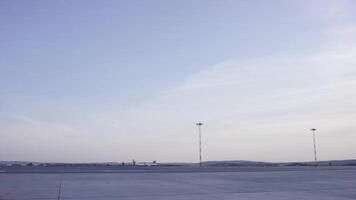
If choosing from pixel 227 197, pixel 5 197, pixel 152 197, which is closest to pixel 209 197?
pixel 227 197

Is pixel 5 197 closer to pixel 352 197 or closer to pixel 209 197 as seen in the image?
pixel 209 197

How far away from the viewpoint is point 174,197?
23.3 m

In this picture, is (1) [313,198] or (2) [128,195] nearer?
(1) [313,198]

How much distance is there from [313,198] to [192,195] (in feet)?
20.6

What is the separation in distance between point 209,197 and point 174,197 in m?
1.80

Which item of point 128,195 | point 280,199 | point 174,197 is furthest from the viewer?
point 128,195

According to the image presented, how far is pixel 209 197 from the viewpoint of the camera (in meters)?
23.2

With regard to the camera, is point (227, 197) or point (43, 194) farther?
point (43, 194)

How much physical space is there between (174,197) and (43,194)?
803 cm

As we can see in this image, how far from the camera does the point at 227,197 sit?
76.1ft

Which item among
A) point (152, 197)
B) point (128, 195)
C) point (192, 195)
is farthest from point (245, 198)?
point (128, 195)

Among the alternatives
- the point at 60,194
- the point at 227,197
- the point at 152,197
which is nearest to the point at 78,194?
the point at 60,194

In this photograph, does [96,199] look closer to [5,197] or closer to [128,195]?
[128,195]

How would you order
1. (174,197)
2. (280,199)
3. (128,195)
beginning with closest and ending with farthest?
(280,199) → (174,197) → (128,195)
